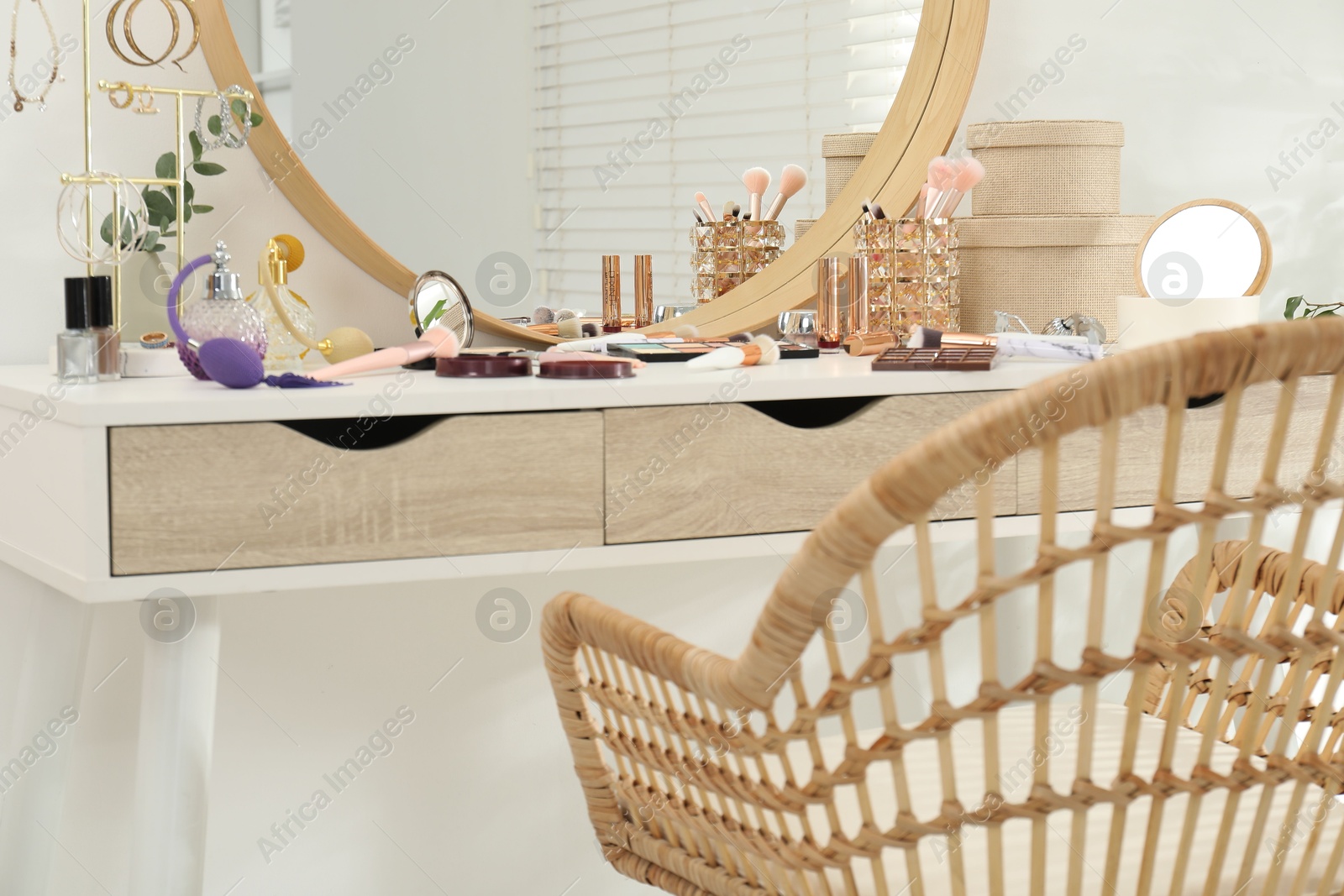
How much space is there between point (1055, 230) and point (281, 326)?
3.01 ft

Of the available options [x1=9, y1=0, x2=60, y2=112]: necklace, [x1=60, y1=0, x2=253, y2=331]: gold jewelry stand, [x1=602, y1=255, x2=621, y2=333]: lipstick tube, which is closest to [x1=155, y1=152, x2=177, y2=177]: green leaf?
[x1=60, y1=0, x2=253, y2=331]: gold jewelry stand

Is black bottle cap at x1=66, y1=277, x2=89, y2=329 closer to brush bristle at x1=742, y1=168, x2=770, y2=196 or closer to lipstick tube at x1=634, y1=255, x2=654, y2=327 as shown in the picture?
lipstick tube at x1=634, y1=255, x2=654, y2=327

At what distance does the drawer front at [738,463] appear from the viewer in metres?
1.04

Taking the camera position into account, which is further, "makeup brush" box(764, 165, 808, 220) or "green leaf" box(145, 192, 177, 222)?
"makeup brush" box(764, 165, 808, 220)

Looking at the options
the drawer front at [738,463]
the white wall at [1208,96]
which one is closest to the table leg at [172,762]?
the drawer front at [738,463]

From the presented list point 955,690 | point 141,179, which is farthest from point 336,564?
point 955,690

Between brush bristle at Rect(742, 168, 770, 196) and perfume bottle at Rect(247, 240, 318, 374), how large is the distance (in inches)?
25.3

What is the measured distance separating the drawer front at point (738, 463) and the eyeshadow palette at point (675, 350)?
0.17 m

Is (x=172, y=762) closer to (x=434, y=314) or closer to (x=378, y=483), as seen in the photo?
(x=378, y=483)

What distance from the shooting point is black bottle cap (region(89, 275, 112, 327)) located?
1.03 meters

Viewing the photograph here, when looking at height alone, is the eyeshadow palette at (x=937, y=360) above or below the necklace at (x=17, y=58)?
below

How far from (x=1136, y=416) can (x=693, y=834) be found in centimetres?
61

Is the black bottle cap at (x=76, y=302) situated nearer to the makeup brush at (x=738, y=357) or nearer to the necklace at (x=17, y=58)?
the necklace at (x=17, y=58)

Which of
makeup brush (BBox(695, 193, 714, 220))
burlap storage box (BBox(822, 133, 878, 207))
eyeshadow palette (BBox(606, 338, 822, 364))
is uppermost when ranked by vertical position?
burlap storage box (BBox(822, 133, 878, 207))
